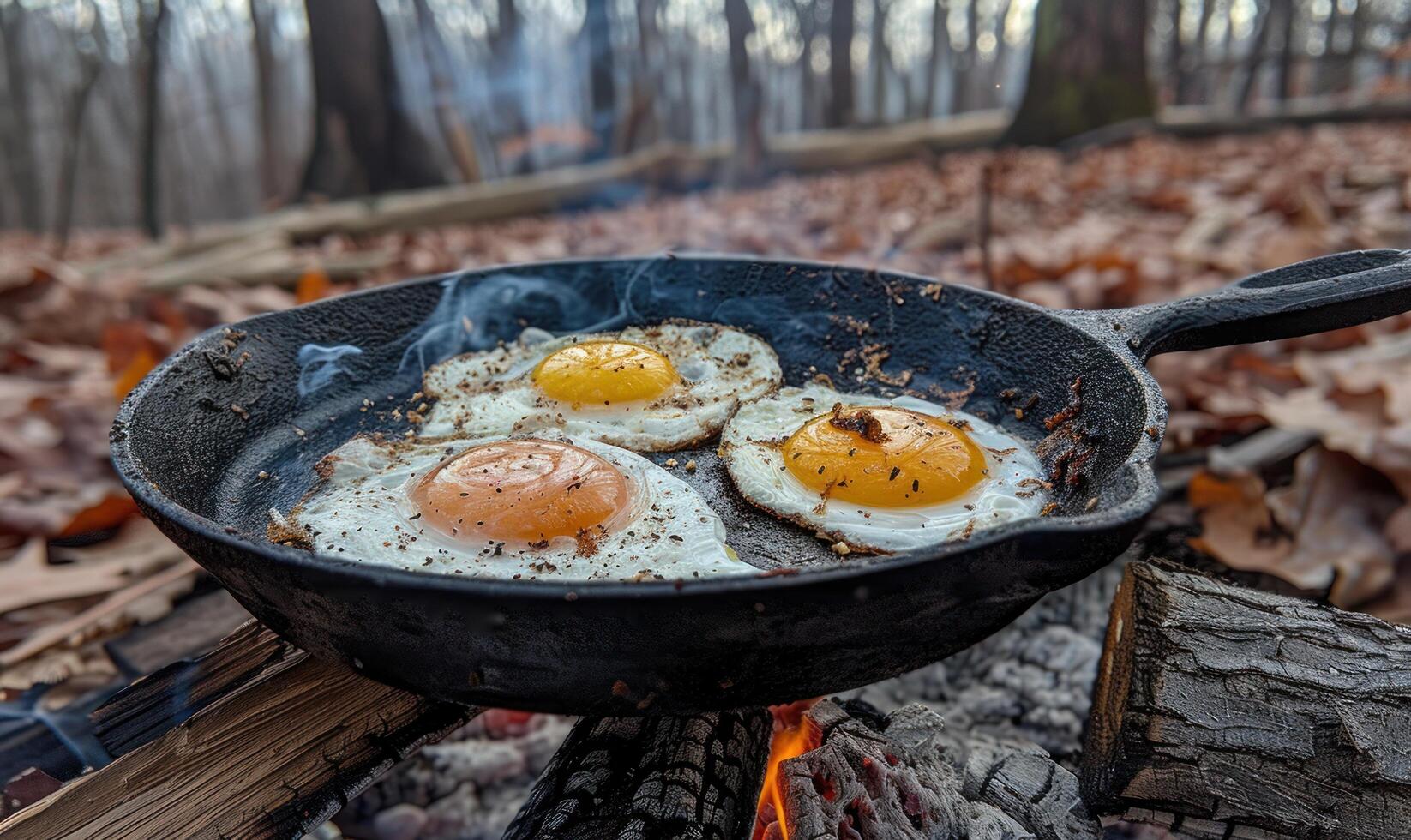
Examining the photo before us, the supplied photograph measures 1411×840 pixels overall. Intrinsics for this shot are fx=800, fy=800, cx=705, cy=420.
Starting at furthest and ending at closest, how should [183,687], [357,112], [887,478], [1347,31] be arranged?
[1347,31] < [357,112] < [887,478] < [183,687]

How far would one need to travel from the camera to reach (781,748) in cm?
184

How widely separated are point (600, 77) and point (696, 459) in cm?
1240

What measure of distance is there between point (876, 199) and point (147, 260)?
20.4ft

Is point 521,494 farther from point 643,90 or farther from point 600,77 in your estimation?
point 600,77

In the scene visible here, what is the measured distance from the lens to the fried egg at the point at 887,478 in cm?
169

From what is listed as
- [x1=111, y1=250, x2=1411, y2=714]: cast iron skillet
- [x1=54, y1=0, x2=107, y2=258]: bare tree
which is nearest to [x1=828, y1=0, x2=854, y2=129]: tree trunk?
[x1=54, y1=0, x2=107, y2=258]: bare tree

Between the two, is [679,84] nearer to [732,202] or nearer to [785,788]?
[732,202]

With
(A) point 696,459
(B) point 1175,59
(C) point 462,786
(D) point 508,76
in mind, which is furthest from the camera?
(B) point 1175,59

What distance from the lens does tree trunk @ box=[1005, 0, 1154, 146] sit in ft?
30.5

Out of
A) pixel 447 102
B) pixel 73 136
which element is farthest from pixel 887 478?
pixel 447 102

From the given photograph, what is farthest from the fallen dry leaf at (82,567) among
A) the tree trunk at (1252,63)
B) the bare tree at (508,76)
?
the tree trunk at (1252,63)

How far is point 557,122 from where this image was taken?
14.2m

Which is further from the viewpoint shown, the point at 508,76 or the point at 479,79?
the point at 508,76

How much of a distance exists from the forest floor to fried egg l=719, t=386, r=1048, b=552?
1166 mm
